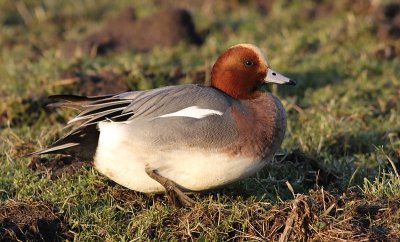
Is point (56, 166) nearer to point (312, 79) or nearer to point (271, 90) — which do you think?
point (271, 90)

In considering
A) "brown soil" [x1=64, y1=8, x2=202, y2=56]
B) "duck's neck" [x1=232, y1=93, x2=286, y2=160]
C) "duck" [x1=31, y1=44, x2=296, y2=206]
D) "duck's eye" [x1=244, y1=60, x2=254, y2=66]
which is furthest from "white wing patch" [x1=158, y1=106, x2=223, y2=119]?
"brown soil" [x1=64, y1=8, x2=202, y2=56]

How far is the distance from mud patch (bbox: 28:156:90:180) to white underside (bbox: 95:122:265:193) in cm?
56

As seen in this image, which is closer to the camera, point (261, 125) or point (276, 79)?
point (261, 125)

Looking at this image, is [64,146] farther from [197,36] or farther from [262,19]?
[262,19]

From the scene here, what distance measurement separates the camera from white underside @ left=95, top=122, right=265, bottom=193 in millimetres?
4184

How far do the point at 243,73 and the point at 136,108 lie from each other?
0.71 metres

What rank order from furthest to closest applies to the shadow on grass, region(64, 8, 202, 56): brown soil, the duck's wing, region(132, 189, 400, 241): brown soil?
region(64, 8, 202, 56): brown soil < the shadow on grass < the duck's wing < region(132, 189, 400, 241): brown soil

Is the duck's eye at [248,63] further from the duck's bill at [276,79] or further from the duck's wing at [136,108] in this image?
the duck's wing at [136,108]

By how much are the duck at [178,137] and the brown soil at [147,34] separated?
404cm

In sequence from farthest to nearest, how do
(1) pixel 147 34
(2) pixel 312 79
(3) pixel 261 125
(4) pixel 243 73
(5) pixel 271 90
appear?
(1) pixel 147 34, (2) pixel 312 79, (5) pixel 271 90, (4) pixel 243 73, (3) pixel 261 125

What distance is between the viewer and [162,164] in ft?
13.9

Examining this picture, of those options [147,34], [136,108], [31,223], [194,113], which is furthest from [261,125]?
[147,34]

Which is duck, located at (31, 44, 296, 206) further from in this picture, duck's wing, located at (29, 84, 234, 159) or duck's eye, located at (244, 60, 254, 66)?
duck's eye, located at (244, 60, 254, 66)

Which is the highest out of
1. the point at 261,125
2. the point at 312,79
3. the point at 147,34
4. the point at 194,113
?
the point at 194,113
